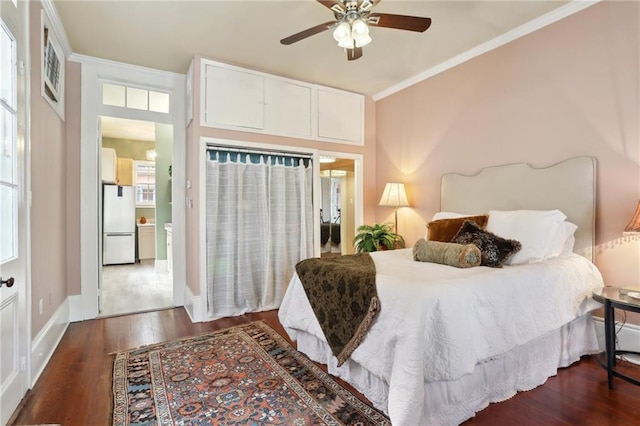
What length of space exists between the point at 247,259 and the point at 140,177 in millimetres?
5326

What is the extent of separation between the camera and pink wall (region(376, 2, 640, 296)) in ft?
8.06

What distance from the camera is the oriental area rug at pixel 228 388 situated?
1.84 metres

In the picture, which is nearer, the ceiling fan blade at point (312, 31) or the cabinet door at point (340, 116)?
the ceiling fan blade at point (312, 31)

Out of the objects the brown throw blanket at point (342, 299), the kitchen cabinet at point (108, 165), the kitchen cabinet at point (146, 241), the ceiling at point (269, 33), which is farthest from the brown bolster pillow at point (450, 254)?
the kitchen cabinet at point (146, 241)

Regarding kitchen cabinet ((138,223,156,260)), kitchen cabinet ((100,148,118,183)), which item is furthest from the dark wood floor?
kitchen cabinet ((138,223,156,260))

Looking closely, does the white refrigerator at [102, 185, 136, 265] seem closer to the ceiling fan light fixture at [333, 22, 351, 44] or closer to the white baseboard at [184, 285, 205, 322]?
the white baseboard at [184, 285, 205, 322]

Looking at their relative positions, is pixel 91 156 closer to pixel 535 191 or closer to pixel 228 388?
pixel 228 388

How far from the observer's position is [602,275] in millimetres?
2586

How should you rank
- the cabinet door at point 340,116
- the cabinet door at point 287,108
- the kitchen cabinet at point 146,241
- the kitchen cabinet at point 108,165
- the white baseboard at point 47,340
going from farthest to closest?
the kitchen cabinet at point 146,241 < the kitchen cabinet at point 108,165 < the cabinet door at point 340,116 < the cabinet door at point 287,108 < the white baseboard at point 47,340

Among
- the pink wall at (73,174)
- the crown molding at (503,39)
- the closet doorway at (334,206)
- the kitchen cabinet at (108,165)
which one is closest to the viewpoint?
the crown molding at (503,39)

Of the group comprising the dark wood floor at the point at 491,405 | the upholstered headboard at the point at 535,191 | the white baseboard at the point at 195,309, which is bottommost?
the dark wood floor at the point at 491,405

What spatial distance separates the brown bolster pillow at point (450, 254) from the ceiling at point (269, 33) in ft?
6.38

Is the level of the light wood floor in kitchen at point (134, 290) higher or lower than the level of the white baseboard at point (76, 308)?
lower

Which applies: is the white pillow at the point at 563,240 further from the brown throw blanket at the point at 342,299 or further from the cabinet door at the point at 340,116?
the cabinet door at the point at 340,116
